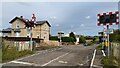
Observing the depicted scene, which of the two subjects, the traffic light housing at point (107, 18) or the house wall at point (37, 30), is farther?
the house wall at point (37, 30)

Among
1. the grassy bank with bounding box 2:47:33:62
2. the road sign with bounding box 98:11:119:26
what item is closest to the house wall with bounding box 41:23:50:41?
the grassy bank with bounding box 2:47:33:62

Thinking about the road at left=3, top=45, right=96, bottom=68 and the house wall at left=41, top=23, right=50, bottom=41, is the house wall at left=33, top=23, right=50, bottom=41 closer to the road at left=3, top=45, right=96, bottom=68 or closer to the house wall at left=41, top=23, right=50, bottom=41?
the house wall at left=41, top=23, right=50, bottom=41

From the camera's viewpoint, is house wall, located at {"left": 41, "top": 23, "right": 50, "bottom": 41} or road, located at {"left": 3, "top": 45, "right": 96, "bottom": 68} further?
house wall, located at {"left": 41, "top": 23, "right": 50, "bottom": 41}

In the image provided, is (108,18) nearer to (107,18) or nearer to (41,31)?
(107,18)

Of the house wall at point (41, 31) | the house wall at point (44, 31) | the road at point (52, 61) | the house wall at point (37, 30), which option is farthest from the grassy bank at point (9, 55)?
the house wall at point (44, 31)

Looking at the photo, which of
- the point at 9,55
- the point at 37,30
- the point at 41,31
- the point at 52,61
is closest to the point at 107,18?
the point at 52,61

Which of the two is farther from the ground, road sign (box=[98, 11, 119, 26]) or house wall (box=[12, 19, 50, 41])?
house wall (box=[12, 19, 50, 41])

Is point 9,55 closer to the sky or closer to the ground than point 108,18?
closer to the ground

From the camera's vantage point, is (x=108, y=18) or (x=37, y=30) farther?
(x=37, y=30)

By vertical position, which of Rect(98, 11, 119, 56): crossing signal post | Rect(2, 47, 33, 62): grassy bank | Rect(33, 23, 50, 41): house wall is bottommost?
Rect(2, 47, 33, 62): grassy bank

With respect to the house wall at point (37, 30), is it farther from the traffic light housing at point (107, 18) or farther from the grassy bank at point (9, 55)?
the traffic light housing at point (107, 18)

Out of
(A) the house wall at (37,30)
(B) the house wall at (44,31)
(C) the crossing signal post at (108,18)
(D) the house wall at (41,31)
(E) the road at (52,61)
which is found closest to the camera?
(E) the road at (52,61)

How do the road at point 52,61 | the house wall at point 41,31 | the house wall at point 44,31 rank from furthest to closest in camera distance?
1. the house wall at point 44,31
2. the house wall at point 41,31
3. the road at point 52,61

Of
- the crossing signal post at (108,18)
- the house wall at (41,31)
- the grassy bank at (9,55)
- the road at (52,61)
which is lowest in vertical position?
the road at (52,61)
